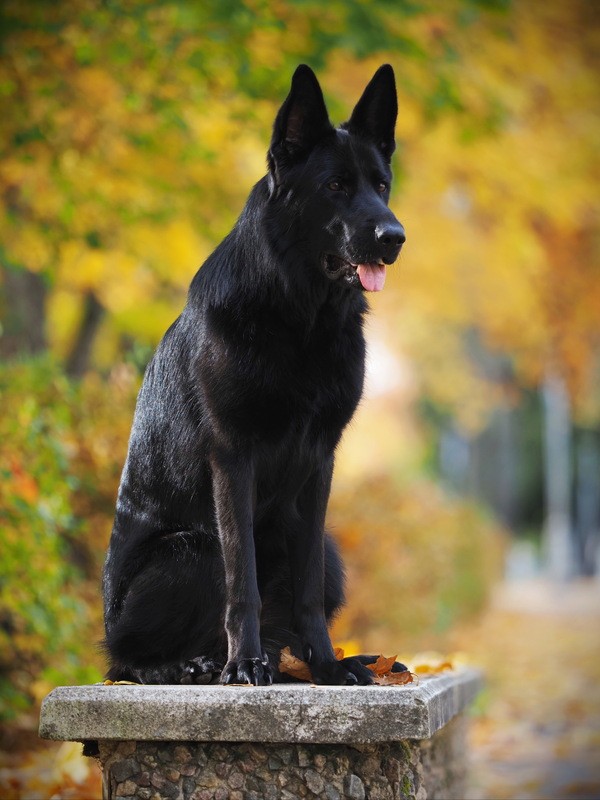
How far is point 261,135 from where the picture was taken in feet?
29.8

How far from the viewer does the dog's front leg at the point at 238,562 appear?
327 centimetres

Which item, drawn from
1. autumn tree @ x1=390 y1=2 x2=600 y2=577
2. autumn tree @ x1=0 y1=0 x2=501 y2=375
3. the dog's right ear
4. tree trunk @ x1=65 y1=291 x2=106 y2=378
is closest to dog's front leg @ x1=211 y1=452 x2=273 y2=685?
the dog's right ear

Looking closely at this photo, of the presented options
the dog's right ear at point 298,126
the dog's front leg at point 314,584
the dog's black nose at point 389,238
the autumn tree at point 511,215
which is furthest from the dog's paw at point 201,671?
the autumn tree at point 511,215

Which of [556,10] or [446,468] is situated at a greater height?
[446,468]

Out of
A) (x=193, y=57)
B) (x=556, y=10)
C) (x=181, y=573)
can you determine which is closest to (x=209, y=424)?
(x=181, y=573)

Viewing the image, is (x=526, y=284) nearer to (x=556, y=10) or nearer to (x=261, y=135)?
(x=556, y=10)

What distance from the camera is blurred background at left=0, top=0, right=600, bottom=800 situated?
636 cm

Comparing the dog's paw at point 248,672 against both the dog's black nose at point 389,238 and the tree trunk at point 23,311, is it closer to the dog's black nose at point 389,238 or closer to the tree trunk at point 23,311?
the dog's black nose at point 389,238

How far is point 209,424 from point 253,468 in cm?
21

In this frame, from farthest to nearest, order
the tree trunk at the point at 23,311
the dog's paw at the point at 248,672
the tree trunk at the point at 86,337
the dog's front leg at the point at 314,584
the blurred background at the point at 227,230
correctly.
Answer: the tree trunk at the point at 86,337, the tree trunk at the point at 23,311, the blurred background at the point at 227,230, the dog's front leg at the point at 314,584, the dog's paw at the point at 248,672

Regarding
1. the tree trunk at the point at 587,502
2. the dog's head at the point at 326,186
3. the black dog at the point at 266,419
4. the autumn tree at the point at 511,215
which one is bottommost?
the black dog at the point at 266,419

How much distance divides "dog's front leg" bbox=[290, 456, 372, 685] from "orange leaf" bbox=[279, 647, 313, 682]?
0.03m

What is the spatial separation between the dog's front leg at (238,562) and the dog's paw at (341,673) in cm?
21

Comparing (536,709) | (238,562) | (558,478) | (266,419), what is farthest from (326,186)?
(558,478)
